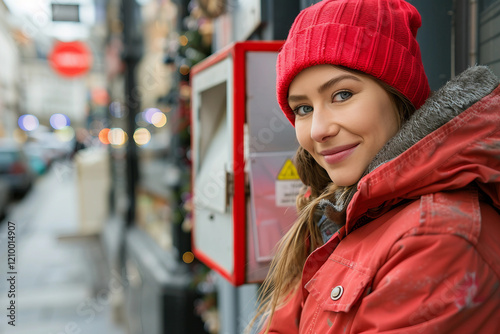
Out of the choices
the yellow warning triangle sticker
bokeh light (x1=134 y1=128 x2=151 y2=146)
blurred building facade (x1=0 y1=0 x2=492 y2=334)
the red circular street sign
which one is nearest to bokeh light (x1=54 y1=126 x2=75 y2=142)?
blurred building facade (x1=0 y1=0 x2=492 y2=334)

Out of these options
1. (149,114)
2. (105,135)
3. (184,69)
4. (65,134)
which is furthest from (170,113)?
(65,134)

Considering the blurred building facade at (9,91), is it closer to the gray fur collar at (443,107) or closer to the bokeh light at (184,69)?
the bokeh light at (184,69)

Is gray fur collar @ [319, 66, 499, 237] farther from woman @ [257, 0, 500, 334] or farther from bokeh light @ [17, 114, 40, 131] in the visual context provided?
bokeh light @ [17, 114, 40, 131]

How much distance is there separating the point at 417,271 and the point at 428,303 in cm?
6

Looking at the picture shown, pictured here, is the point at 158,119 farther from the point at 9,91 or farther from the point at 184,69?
the point at 9,91

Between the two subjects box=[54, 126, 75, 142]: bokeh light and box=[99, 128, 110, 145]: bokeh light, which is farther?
box=[54, 126, 75, 142]: bokeh light

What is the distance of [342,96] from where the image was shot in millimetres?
1202

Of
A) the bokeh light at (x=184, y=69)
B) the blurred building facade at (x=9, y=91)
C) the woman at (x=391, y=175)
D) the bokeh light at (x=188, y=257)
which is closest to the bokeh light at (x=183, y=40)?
the bokeh light at (x=184, y=69)

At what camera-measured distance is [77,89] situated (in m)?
26.5

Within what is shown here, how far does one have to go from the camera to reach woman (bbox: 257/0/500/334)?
87cm

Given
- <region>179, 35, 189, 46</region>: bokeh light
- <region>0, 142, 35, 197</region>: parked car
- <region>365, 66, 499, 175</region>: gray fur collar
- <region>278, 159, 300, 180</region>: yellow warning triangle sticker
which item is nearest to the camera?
<region>365, 66, 499, 175</region>: gray fur collar

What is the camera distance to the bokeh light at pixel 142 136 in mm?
6375

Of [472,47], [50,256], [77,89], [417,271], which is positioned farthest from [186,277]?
[77,89]

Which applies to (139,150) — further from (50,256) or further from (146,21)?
(50,256)
